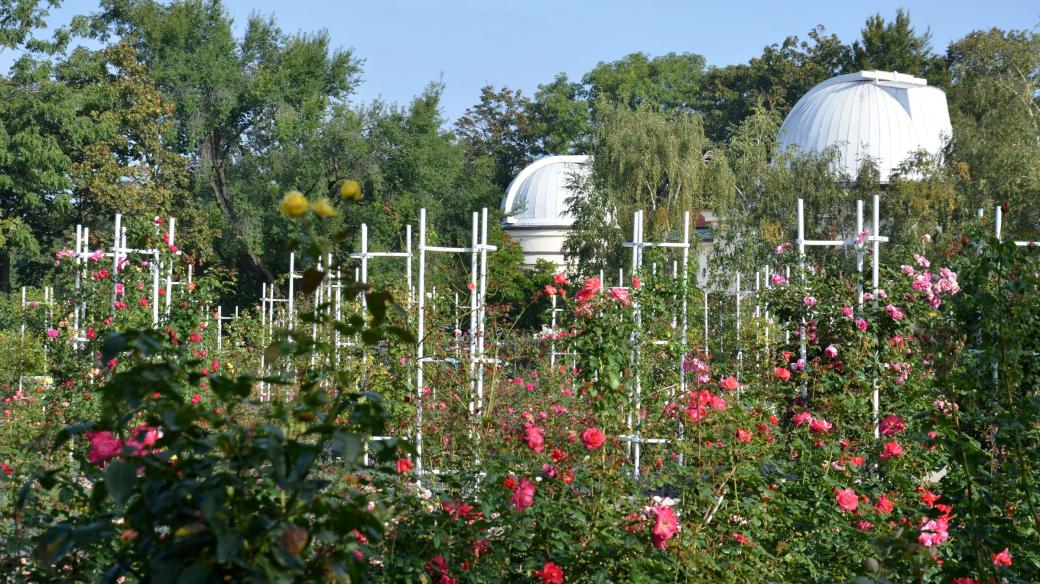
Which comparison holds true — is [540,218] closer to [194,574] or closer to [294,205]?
[294,205]

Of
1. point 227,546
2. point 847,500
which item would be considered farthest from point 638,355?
point 227,546

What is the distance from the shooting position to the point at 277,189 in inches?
1160

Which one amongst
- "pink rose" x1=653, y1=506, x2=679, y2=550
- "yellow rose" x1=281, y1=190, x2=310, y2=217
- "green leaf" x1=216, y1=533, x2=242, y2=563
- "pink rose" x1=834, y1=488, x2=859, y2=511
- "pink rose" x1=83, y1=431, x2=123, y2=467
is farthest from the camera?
"pink rose" x1=834, y1=488, x2=859, y2=511

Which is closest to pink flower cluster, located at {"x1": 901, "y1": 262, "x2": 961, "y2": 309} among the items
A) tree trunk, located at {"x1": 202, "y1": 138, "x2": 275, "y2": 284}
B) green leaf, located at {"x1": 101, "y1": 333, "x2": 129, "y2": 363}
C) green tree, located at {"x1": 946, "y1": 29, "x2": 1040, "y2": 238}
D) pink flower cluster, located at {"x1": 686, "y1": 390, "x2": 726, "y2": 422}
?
pink flower cluster, located at {"x1": 686, "y1": 390, "x2": 726, "y2": 422}

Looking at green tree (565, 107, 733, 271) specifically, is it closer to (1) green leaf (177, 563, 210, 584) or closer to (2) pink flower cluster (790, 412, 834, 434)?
(2) pink flower cluster (790, 412, 834, 434)

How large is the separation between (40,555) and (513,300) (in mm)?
27387

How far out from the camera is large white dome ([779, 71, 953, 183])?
1270 inches

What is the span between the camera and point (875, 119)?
32844 millimetres

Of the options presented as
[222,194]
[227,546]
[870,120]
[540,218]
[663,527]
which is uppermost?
[870,120]

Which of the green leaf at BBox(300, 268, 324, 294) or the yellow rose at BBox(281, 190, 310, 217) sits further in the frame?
the green leaf at BBox(300, 268, 324, 294)

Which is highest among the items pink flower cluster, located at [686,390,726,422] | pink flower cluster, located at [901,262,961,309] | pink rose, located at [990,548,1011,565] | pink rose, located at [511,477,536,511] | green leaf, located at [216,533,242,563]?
pink flower cluster, located at [901,262,961,309]

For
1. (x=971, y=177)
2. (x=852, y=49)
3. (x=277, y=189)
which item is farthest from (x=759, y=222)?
(x=852, y=49)

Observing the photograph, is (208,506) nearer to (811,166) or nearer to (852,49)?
(811,166)

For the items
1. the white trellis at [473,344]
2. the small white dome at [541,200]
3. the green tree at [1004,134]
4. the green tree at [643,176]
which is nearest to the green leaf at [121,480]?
the white trellis at [473,344]
